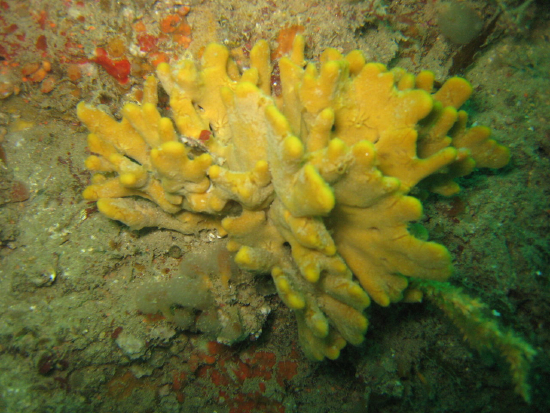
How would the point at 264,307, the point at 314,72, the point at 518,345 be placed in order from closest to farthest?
the point at 518,345
the point at 314,72
the point at 264,307

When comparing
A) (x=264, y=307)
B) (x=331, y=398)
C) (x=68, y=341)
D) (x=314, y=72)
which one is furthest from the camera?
(x=331, y=398)

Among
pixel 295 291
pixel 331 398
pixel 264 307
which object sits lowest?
pixel 331 398

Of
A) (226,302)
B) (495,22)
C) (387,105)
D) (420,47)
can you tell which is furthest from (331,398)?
(495,22)

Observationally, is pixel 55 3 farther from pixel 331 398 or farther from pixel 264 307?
pixel 331 398

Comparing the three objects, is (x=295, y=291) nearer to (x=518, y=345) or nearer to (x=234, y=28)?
(x=518, y=345)

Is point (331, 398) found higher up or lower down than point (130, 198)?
lower down

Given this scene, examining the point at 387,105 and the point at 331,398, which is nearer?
the point at 387,105
